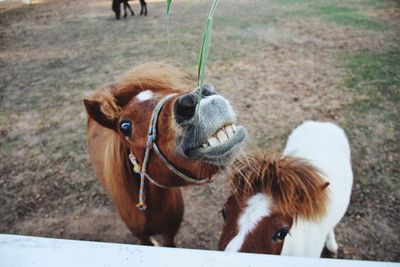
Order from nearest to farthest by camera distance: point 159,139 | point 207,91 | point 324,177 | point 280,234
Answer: point 207,91
point 159,139
point 280,234
point 324,177

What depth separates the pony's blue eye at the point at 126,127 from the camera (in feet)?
5.05

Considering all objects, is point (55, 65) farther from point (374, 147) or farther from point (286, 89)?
point (374, 147)

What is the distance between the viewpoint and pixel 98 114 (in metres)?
1.63

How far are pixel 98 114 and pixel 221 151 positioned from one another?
2.62ft

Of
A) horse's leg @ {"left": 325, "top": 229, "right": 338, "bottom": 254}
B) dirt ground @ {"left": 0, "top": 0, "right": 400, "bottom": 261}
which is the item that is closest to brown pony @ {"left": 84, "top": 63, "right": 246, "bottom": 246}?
dirt ground @ {"left": 0, "top": 0, "right": 400, "bottom": 261}

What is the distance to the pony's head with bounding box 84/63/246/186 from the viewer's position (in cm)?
119

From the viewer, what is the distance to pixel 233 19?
8273mm

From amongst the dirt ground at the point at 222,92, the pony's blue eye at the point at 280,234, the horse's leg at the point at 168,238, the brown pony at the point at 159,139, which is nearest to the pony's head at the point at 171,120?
the brown pony at the point at 159,139

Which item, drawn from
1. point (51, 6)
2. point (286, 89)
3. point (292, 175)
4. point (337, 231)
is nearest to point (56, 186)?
point (292, 175)

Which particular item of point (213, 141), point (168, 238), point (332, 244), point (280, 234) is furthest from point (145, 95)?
point (332, 244)

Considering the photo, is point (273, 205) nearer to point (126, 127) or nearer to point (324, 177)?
point (324, 177)

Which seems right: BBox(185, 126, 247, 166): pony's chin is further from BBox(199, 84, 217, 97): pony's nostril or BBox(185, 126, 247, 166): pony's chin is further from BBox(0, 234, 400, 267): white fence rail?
BBox(0, 234, 400, 267): white fence rail

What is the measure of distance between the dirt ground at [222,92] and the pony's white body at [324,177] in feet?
1.64

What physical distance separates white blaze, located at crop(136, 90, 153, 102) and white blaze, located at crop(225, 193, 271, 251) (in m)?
0.85
